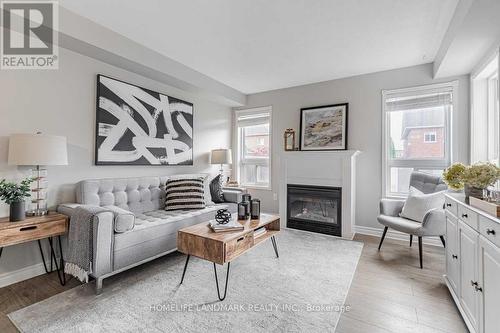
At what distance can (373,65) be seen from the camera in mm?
3467

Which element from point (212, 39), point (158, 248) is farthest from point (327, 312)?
point (212, 39)

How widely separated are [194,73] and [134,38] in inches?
41.0

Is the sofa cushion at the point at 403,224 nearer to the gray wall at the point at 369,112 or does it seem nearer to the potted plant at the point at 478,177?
the gray wall at the point at 369,112

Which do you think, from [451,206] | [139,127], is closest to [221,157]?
[139,127]

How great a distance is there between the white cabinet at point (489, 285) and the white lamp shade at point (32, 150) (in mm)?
3282

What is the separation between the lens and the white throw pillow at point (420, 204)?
2838 mm

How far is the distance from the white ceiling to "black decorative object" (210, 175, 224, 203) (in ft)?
5.97

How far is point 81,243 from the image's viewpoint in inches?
82.0

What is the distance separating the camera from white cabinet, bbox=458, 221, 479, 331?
1.51m

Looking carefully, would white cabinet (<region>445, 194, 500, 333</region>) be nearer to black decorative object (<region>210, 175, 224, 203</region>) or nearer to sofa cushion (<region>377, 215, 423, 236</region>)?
sofa cushion (<region>377, 215, 423, 236</region>)

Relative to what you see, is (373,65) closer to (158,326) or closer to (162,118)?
(162,118)

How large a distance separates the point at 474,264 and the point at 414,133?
2.49 meters

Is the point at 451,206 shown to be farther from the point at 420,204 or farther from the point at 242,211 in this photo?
the point at 242,211

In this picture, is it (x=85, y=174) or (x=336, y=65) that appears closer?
(x=85, y=174)
